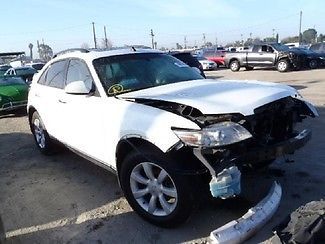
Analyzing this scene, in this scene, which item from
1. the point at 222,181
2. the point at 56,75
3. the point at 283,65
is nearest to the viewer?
the point at 222,181

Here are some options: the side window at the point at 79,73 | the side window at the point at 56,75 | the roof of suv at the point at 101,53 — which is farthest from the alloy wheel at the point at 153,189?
the side window at the point at 56,75

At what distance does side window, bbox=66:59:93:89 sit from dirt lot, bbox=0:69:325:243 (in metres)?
1.32

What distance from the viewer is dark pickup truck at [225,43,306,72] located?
Answer: 70.4 feet

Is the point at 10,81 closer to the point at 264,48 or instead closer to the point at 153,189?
the point at 153,189

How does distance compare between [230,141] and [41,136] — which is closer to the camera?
[230,141]

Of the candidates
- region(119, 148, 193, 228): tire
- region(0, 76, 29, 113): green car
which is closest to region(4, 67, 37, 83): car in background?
region(0, 76, 29, 113): green car

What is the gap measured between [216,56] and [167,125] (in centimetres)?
2796

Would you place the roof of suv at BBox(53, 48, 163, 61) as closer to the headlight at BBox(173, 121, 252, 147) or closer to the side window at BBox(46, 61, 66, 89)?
the side window at BBox(46, 61, 66, 89)

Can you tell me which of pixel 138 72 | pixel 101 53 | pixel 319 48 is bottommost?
pixel 319 48

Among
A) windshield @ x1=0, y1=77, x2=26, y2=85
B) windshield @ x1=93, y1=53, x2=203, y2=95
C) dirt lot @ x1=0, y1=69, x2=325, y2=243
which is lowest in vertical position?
dirt lot @ x1=0, y1=69, x2=325, y2=243

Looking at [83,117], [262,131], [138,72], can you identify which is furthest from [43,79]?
[262,131]

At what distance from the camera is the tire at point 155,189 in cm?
346

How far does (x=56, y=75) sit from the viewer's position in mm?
5766

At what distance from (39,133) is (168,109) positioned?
352 centimetres
